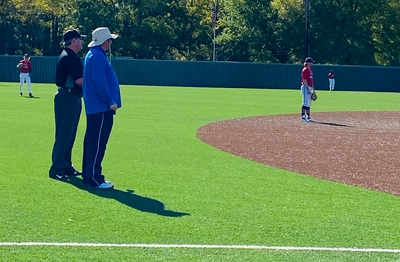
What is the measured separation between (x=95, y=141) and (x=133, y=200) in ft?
3.72

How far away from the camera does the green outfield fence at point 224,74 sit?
5522 centimetres

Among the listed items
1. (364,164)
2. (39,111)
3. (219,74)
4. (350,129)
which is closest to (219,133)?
(350,129)

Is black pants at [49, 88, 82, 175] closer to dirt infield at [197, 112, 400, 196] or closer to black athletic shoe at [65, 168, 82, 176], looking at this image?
black athletic shoe at [65, 168, 82, 176]

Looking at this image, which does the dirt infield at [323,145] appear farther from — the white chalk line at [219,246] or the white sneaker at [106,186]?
the white chalk line at [219,246]

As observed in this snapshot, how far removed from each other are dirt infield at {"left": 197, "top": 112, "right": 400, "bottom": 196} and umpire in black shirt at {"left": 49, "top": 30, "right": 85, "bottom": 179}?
12.4ft

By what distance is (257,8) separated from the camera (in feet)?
237

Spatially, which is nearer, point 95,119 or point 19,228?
point 19,228

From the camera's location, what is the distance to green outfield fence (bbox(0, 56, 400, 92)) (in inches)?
2174

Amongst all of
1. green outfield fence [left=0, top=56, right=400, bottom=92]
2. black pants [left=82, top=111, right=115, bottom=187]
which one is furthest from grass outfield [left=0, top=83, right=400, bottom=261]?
green outfield fence [left=0, top=56, right=400, bottom=92]

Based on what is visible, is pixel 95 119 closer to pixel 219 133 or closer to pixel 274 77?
pixel 219 133

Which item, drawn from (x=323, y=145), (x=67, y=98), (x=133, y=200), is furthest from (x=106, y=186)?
(x=323, y=145)

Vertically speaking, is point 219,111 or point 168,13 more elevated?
point 168,13

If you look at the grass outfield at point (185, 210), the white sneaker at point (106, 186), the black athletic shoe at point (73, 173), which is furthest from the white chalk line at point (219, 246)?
the black athletic shoe at point (73, 173)

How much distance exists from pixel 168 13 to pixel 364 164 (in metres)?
61.5
